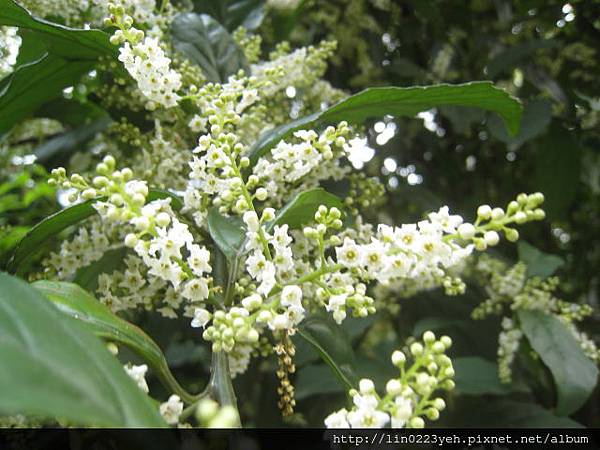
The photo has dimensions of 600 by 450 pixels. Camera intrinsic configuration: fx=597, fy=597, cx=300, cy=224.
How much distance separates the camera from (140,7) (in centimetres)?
136

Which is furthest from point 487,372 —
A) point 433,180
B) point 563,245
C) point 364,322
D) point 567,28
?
point 567,28

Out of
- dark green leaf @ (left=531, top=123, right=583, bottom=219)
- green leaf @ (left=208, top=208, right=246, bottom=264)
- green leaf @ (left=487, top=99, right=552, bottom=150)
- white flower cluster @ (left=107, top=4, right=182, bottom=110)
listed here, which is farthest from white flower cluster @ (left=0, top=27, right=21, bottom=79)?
dark green leaf @ (left=531, top=123, right=583, bottom=219)

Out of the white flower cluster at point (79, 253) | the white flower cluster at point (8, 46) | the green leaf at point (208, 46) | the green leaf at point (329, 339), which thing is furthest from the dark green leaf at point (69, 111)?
the green leaf at point (329, 339)

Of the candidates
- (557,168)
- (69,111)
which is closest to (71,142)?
(69,111)

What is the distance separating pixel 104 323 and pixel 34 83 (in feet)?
2.51

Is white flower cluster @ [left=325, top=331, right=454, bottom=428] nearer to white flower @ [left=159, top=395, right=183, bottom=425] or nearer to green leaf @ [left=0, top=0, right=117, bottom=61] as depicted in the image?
white flower @ [left=159, top=395, right=183, bottom=425]

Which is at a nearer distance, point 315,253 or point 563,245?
point 315,253

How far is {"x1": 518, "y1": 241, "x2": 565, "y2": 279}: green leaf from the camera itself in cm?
175

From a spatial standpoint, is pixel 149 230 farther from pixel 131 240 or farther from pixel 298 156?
pixel 298 156

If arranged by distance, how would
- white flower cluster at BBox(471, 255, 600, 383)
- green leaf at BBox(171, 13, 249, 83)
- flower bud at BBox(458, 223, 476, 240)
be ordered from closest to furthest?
flower bud at BBox(458, 223, 476, 240) → green leaf at BBox(171, 13, 249, 83) → white flower cluster at BBox(471, 255, 600, 383)

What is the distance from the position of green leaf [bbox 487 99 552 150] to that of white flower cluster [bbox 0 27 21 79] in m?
1.38

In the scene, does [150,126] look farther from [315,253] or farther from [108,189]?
[108,189]

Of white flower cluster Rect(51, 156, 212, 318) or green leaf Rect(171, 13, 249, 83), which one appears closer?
white flower cluster Rect(51, 156, 212, 318)

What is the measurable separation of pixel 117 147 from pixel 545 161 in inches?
57.5
